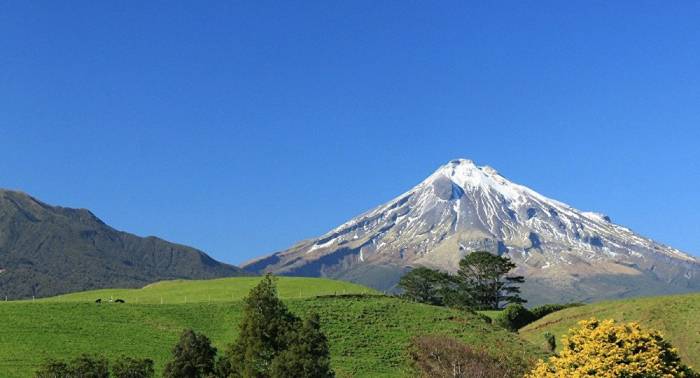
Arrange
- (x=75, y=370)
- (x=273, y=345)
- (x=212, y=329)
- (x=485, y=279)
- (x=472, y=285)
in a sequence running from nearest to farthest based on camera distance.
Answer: (x=273, y=345), (x=75, y=370), (x=212, y=329), (x=485, y=279), (x=472, y=285)

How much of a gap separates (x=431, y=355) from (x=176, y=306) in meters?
34.0

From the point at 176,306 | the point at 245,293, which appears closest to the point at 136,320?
the point at 176,306

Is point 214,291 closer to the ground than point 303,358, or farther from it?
farther from it

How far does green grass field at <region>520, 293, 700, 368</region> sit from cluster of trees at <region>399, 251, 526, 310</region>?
1550 inches

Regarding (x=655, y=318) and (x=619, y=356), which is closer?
(x=619, y=356)

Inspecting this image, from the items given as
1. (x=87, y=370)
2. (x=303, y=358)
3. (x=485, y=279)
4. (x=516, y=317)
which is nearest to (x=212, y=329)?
(x=87, y=370)

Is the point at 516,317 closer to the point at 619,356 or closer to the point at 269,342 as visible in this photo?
the point at 619,356

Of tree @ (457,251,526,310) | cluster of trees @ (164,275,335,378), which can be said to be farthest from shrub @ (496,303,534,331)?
cluster of trees @ (164,275,335,378)

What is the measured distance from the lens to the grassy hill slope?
348 ft

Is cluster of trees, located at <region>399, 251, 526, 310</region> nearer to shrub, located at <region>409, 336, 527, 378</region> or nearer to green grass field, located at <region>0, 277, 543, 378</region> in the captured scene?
green grass field, located at <region>0, 277, 543, 378</region>

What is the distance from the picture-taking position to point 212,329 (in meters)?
78.6

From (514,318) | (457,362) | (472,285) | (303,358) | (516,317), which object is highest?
(472,285)

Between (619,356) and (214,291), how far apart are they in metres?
80.9

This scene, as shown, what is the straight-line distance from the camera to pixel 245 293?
347 ft
